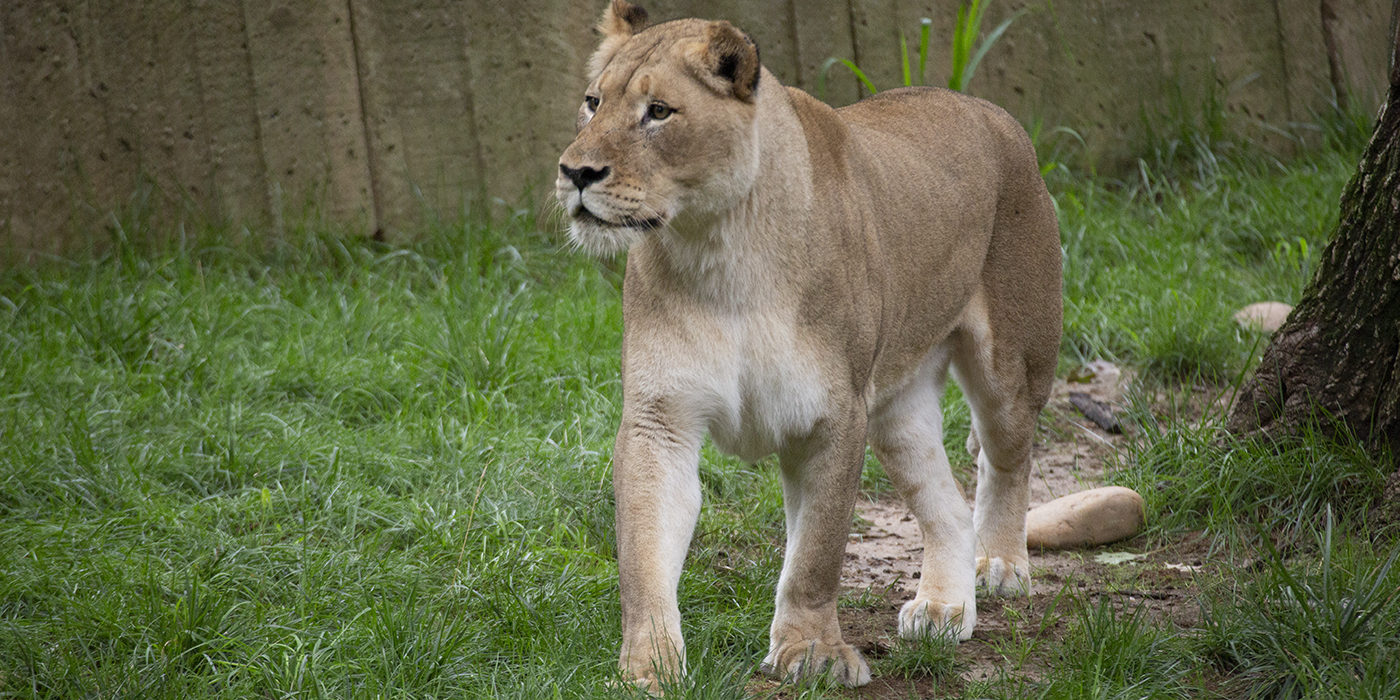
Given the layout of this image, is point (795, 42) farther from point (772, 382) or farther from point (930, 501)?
point (772, 382)

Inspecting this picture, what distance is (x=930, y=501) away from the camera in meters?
3.45

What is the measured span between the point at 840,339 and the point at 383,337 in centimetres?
290

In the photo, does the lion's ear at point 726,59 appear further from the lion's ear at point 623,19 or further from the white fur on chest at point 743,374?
the white fur on chest at point 743,374

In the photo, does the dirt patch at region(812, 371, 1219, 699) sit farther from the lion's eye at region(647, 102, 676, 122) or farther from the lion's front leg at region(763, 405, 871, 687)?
the lion's eye at region(647, 102, 676, 122)

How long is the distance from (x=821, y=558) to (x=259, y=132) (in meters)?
4.47

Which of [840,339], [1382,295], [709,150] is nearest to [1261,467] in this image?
[1382,295]

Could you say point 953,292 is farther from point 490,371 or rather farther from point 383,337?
point 383,337

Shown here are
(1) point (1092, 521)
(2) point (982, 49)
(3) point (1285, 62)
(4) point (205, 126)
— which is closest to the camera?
(1) point (1092, 521)

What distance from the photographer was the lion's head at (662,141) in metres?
2.65

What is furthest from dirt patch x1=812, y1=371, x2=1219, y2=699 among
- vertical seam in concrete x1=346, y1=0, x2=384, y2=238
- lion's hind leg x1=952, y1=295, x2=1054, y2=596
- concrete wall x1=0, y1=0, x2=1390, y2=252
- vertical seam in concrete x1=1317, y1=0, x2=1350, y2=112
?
vertical seam in concrete x1=1317, y1=0, x2=1350, y2=112

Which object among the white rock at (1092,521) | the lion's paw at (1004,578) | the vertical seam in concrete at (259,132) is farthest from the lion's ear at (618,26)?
the vertical seam in concrete at (259,132)

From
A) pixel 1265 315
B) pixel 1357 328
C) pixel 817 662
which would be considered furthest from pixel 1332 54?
pixel 817 662

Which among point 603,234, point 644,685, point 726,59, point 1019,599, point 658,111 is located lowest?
point 1019,599

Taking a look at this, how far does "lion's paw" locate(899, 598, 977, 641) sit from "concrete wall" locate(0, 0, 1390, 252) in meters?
3.87
